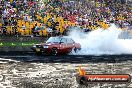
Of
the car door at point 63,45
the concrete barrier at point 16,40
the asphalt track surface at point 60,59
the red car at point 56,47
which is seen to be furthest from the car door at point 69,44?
the concrete barrier at point 16,40

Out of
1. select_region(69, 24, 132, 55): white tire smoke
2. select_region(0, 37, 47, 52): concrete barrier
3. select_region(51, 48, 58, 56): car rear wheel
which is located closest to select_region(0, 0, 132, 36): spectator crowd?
select_region(0, 37, 47, 52): concrete barrier

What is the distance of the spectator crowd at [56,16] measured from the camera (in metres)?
28.0

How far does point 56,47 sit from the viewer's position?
905 inches

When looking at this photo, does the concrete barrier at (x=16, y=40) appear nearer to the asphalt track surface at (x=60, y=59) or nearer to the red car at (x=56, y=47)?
the red car at (x=56, y=47)

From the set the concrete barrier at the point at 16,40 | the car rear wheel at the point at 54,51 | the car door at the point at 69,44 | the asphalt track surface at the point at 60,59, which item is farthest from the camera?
the concrete barrier at the point at 16,40

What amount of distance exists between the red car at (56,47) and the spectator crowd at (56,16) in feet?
14.9

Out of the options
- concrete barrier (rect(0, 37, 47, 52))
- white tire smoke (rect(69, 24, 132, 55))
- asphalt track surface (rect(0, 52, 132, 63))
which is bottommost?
white tire smoke (rect(69, 24, 132, 55))

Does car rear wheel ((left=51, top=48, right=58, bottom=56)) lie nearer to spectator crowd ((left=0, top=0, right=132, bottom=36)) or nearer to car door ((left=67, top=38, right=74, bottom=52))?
car door ((left=67, top=38, right=74, bottom=52))

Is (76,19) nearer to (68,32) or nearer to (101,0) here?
(68,32)

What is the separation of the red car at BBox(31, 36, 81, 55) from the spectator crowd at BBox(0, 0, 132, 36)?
14.9ft

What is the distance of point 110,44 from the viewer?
29609 mm

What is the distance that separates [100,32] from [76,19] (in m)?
2.98

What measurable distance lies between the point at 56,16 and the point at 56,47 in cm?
991

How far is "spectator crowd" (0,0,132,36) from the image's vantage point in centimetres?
2803
